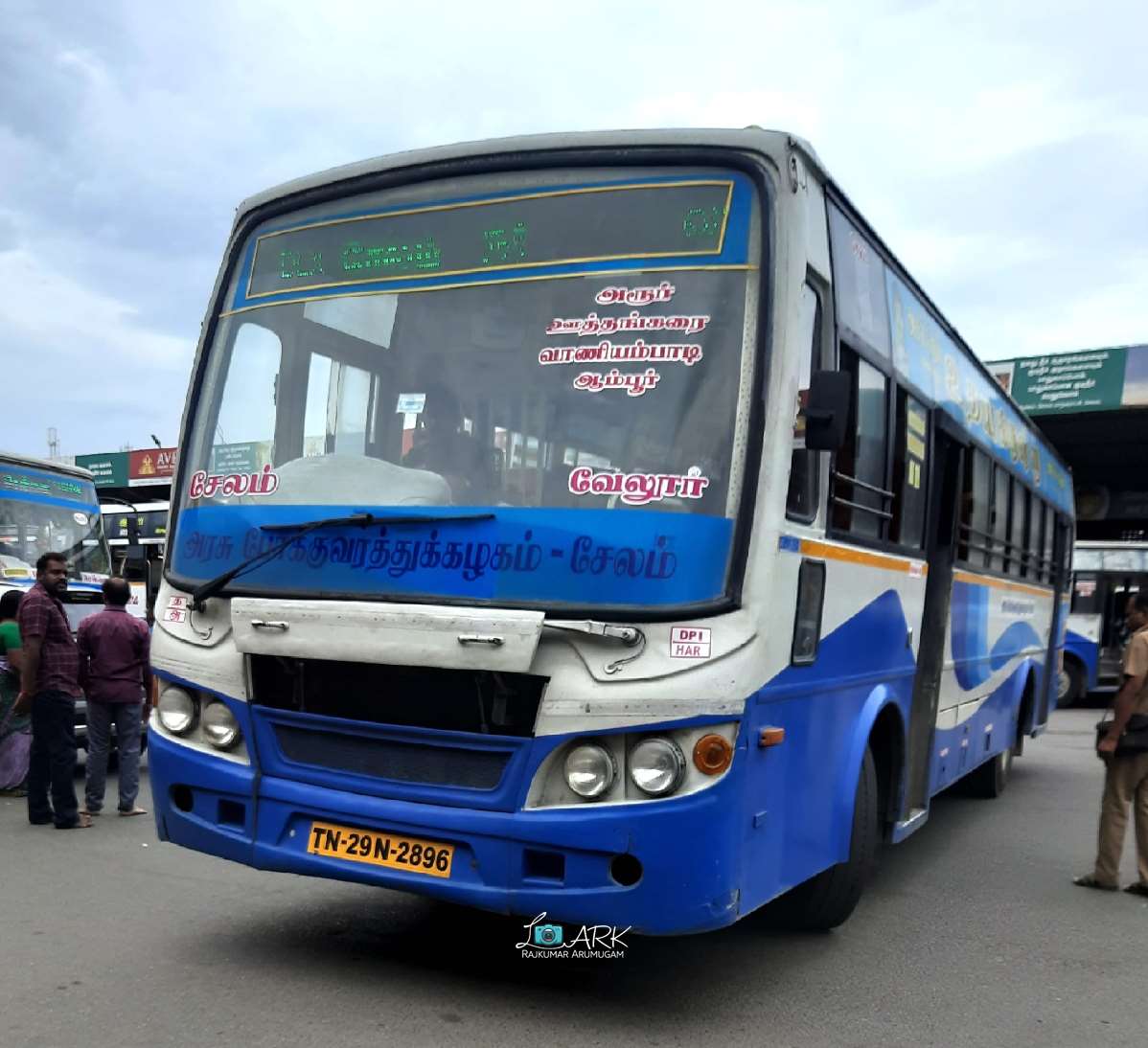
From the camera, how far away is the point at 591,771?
418 centimetres

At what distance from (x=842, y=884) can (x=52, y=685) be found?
201 inches

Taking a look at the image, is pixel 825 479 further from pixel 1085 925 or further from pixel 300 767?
pixel 1085 925

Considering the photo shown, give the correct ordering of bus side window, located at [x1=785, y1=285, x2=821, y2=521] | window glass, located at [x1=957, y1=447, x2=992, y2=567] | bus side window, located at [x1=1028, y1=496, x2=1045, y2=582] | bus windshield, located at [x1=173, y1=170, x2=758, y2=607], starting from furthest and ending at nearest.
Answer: bus side window, located at [x1=1028, y1=496, x2=1045, y2=582] < window glass, located at [x1=957, y1=447, x2=992, y2=567] < bus side window, located at [x1=785, y1=285, x2=821, y2=521] < bus windshield, located at [x1=173, y1=170, x2=758, y2=607]

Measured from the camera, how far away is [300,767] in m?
4.68

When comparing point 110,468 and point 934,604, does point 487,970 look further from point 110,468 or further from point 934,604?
point 110,468

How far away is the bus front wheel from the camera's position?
5551mm

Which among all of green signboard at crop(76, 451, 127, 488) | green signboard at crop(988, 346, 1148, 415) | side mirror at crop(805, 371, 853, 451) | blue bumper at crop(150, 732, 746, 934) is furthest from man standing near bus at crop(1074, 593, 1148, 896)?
green signboard at crop(76, 451, 127, 488)

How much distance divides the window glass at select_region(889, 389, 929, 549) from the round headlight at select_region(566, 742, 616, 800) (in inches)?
95.8

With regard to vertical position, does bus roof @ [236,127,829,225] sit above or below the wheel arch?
above

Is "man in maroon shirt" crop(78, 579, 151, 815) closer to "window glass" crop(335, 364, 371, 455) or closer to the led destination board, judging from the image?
the led destination board

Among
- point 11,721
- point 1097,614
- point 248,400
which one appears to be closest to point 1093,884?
point 248,400

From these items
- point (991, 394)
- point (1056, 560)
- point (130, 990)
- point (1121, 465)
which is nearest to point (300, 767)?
point (130, 990)

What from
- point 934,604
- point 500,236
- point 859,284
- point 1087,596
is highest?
point 859,284

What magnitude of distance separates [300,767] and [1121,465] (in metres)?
36.5
